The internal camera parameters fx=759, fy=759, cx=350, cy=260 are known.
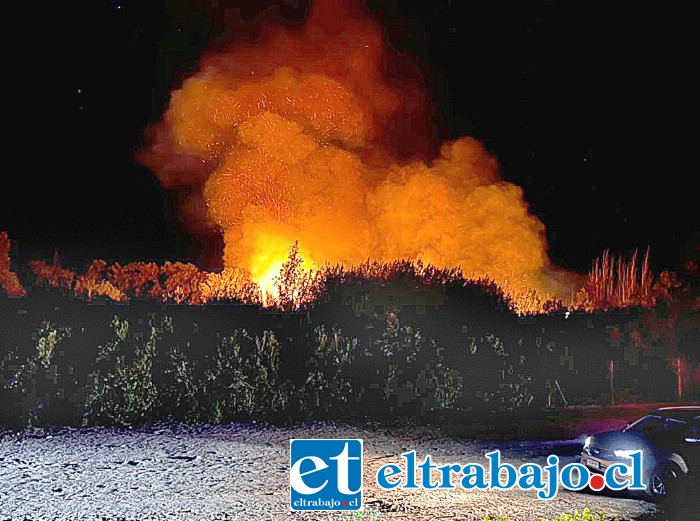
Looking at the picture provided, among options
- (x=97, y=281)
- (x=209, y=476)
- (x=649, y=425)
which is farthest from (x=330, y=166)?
(x=649, y=425)

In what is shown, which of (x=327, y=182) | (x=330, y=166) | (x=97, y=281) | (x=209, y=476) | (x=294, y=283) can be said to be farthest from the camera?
(x=97, y=281)

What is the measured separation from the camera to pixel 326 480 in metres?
6.96

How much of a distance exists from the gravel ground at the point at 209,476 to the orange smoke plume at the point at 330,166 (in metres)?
8.50

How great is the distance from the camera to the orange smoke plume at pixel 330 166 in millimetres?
18266

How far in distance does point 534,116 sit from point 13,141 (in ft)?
50.7

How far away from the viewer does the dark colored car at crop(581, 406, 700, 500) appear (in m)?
6.38

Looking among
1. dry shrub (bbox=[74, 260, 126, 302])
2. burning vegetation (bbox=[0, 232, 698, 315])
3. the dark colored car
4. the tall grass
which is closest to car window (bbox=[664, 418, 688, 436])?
the dark colored car

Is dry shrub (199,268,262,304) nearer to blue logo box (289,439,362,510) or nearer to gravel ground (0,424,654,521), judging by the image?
gravel ground (0,424,654,521)

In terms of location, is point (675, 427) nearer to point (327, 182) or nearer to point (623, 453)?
point (623, 453)

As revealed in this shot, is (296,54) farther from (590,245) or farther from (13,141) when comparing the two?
(590,245)

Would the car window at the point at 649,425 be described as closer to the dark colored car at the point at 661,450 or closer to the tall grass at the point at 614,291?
the dark colored car at the point at 661,450

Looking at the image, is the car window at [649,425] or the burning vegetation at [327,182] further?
the burning vegetation at [327,182]

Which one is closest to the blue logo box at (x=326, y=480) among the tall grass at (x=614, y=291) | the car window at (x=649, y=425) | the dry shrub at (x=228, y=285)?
the car window at (x=649, y=425)

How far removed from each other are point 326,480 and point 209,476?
113 cm
